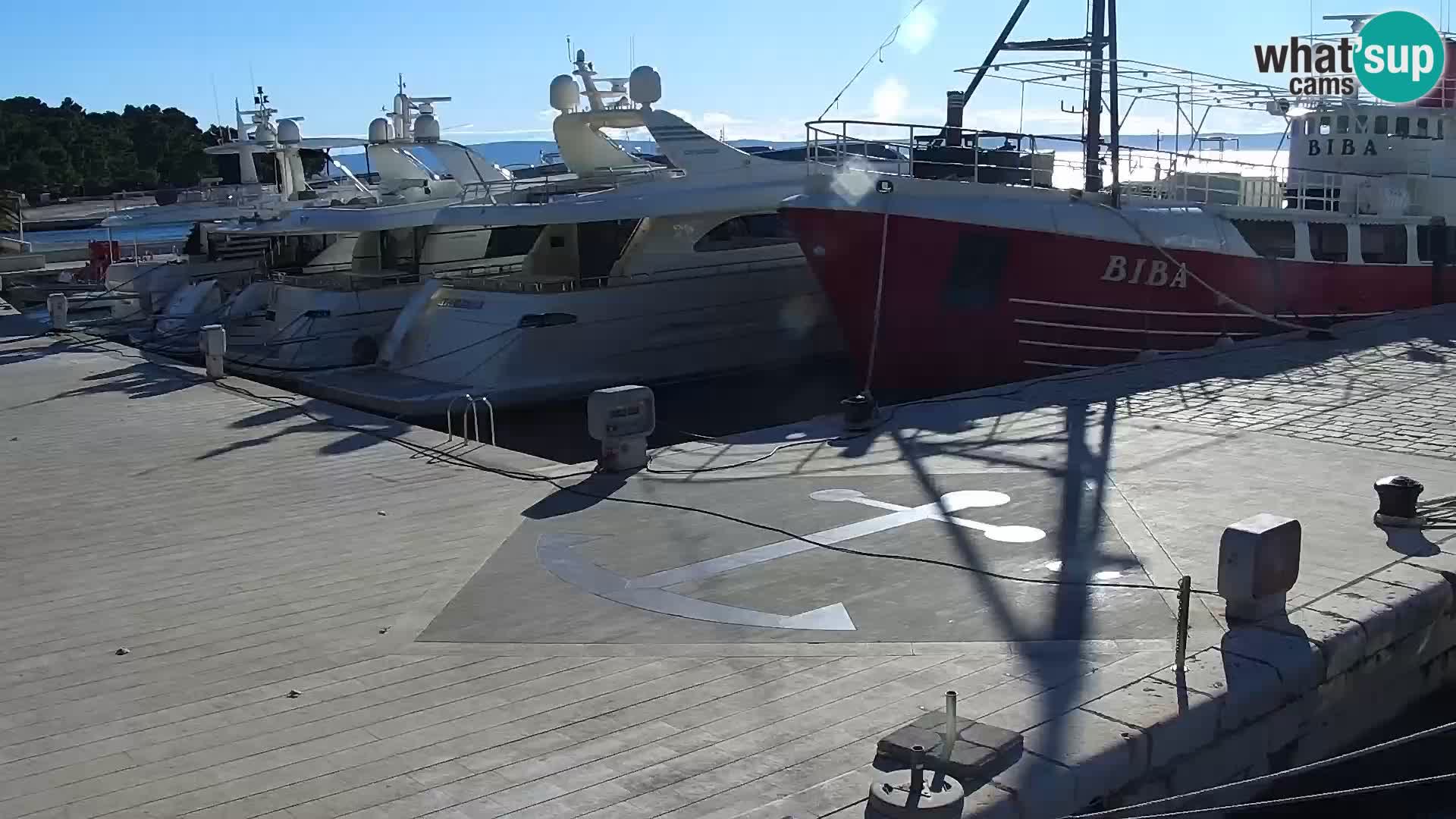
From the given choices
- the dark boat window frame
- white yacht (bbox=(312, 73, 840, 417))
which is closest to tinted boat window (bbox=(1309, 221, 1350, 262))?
the dark boat window frame

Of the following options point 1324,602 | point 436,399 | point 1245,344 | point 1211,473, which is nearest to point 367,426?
point 436,399

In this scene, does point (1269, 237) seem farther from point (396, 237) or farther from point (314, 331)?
point (396, 237)

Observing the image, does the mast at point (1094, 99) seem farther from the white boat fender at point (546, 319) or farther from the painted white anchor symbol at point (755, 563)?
the painted white anchor symbol at point (755, 563)

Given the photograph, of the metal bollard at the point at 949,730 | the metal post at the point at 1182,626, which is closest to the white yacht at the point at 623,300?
the metal post at the point at 1182,626

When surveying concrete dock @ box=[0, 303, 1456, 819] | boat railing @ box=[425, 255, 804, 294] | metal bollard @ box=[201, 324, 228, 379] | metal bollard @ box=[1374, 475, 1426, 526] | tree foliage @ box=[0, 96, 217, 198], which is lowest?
concrete dock @ box=[0, 303, 1456, 819]

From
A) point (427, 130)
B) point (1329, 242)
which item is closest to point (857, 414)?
point (1329, 242)

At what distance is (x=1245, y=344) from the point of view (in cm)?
1639

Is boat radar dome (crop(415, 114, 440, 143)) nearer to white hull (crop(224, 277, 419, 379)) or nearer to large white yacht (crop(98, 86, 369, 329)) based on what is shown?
large white yacht (crop(98, 86, 369, 329))

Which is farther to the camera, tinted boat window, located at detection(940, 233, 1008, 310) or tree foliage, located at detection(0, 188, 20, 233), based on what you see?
tree foliage, located at detection(0, 188, 20, 233)

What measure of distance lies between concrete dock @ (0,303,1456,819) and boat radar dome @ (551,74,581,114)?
11763mm

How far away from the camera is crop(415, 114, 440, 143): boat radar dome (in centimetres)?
2655

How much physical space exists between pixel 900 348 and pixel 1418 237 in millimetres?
9446

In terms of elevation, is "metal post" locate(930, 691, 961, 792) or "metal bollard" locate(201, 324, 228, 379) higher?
"metal bollard" locate(201, 324, 228, 379)

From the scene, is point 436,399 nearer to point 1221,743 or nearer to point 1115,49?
point 1115,49
